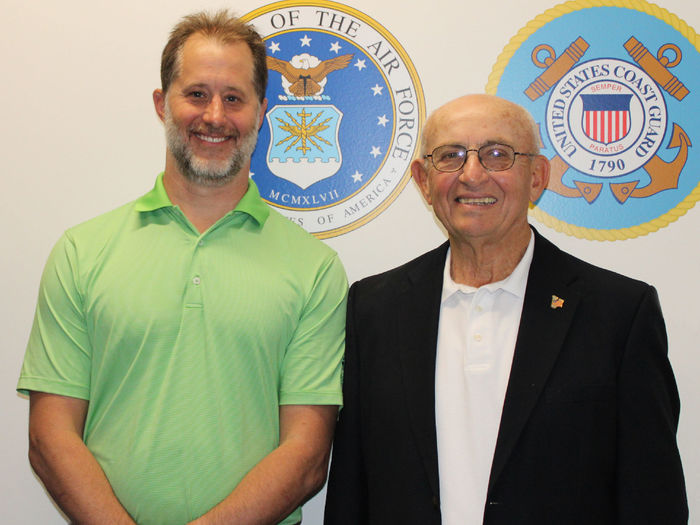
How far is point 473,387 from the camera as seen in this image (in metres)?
1.54

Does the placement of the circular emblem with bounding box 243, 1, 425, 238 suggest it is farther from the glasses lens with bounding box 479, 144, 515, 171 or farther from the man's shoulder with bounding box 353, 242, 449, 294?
the glasses lens with bounding box 479, 144, 515, 171

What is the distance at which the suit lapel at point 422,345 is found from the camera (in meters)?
1.53

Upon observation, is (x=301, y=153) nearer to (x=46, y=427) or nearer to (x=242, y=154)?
(x=242, y=154)

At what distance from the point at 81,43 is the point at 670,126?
6.69 feet

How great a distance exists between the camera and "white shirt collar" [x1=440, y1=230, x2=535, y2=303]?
1616 millimetres

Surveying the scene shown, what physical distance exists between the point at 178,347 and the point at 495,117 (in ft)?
3.14

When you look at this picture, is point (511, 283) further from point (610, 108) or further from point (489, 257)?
point (610, 108)

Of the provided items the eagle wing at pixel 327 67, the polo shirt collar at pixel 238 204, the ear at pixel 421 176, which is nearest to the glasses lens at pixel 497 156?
the ear at pixel 421 176

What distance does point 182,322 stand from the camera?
5.35ft

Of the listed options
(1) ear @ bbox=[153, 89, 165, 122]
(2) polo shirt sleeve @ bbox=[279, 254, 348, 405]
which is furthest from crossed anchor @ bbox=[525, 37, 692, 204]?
(1) ear @ bbox=[153, 89, 165, 122]

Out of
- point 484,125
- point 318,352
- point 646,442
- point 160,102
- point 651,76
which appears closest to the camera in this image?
point 646,442

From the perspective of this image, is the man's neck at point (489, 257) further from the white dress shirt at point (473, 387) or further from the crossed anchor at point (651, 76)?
the crossed anchor at point (651, 76)

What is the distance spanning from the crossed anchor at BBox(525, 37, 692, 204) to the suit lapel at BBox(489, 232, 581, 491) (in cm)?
63

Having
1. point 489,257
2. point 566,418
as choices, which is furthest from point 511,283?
point 566,418
